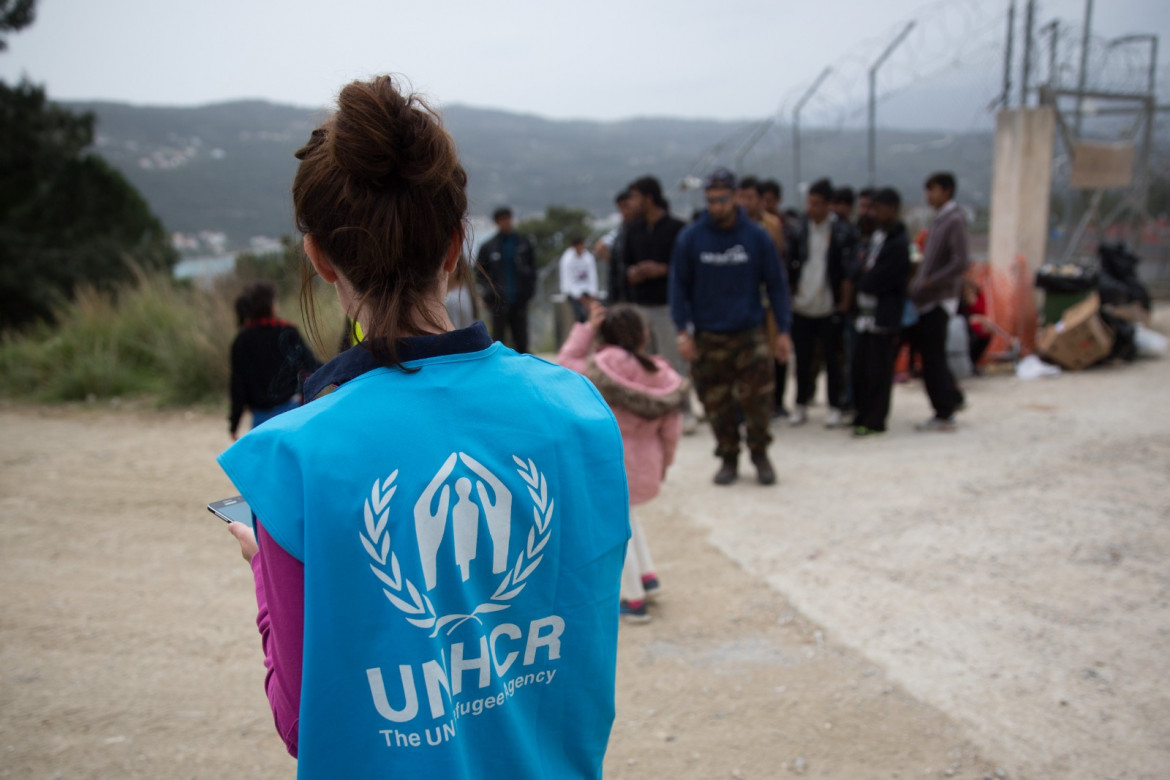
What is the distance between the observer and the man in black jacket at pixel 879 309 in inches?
255

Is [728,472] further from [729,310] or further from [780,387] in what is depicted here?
[780,387]

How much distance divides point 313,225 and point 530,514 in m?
0.51

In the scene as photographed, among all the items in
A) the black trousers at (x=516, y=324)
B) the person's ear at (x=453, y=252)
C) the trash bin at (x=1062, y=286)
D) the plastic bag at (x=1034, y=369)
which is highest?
the person's ear at (x=453, y=252)

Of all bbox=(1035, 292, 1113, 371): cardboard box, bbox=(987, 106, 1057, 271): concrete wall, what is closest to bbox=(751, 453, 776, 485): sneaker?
bbox=(1035, 292, 1113, 371): cardboard box

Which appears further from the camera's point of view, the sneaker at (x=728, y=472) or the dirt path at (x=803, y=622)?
the sneaker at (x=728, y=472)

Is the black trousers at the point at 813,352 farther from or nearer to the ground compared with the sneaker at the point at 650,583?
farther from the ground

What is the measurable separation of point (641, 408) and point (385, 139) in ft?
9.16

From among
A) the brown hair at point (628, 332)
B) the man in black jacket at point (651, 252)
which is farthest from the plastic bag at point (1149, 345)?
the brown hair at point (628, 332)

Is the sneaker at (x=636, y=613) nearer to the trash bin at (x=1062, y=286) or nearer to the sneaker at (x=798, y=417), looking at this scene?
the sneaker at (x=798, y=417)

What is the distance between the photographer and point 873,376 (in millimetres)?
6789

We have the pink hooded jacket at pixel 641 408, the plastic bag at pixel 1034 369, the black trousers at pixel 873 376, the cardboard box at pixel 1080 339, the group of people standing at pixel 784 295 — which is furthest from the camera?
the plastic bag at pixel 1034 369

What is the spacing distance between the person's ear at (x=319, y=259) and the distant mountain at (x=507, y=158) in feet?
0.55

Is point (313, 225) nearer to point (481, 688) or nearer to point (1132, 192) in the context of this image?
point (481, 688)

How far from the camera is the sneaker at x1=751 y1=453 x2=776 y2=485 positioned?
5.83 meters
